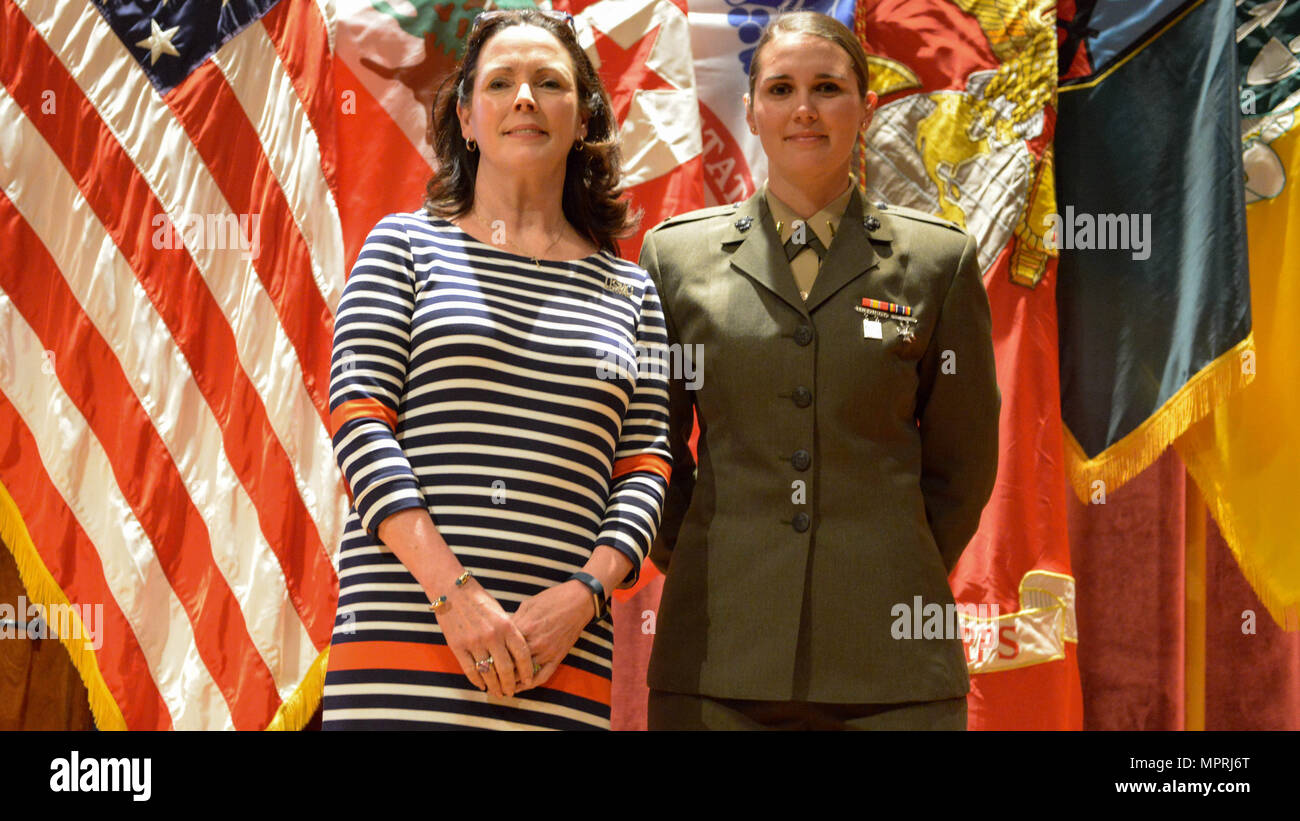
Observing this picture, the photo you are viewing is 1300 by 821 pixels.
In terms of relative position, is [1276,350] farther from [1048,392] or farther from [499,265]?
[499,265]

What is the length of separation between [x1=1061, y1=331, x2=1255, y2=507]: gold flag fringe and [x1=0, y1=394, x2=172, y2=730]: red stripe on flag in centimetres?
239

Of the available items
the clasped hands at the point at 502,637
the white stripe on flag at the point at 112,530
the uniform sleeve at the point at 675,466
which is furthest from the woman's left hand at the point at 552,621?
the white stripe on flag at the point at 112,530

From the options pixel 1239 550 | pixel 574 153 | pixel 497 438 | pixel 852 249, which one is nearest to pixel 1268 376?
pixel 1239 550

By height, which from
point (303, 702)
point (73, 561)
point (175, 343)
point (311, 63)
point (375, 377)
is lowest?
point (303, 702)

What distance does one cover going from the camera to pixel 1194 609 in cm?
347

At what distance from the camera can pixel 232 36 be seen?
2.98 meters

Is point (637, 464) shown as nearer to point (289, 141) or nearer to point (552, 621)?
point (552, 621)

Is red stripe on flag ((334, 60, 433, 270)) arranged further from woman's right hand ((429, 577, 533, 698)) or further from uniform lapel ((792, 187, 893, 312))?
woman's right hand ((429, 577, 533, 698))

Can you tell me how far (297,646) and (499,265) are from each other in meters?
1.48

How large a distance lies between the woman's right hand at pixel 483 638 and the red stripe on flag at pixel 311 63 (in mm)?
1703

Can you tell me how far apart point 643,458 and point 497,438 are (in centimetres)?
25

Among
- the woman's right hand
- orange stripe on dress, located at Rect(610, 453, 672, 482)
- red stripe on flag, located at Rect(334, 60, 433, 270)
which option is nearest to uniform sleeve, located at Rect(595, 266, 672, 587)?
orange stripe on dress, located at Rect(610, 453, 672, 482)

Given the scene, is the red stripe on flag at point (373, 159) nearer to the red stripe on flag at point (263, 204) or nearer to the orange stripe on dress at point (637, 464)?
the red stripe on flag at point (263, 204)

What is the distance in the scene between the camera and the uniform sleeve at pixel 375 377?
1.54 m
